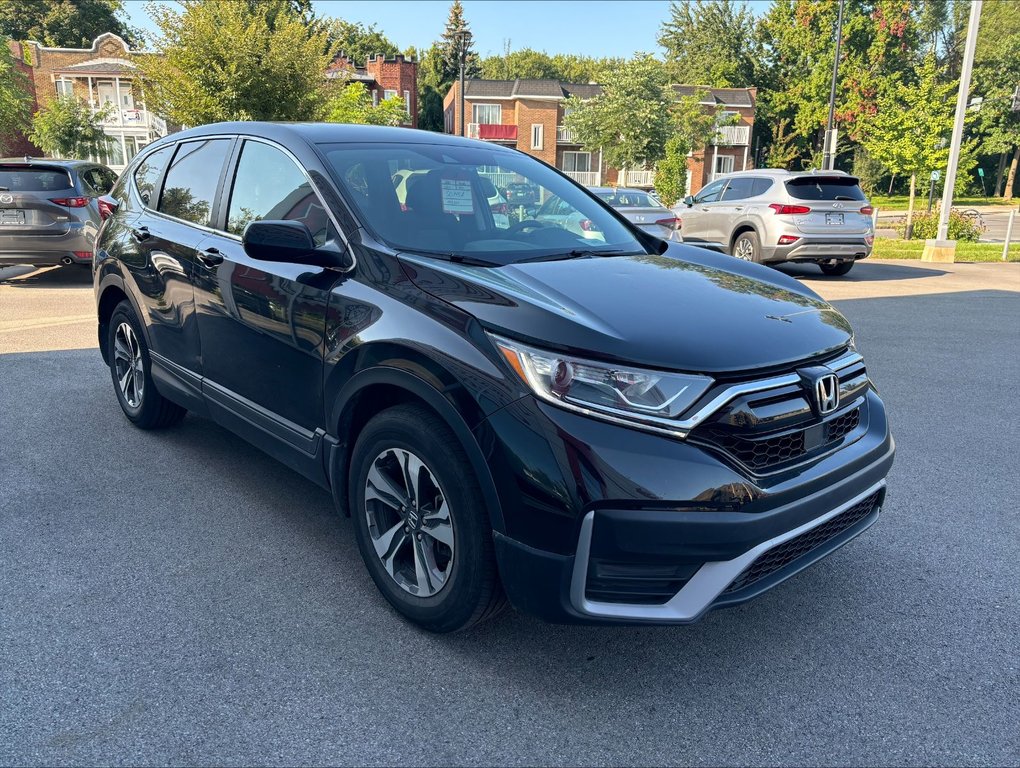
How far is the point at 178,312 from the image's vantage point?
4.05m

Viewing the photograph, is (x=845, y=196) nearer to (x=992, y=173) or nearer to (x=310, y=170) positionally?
(x=310, y=170)

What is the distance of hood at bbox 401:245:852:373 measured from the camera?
2346 millimetres

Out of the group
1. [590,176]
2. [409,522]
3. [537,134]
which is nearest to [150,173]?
[409,522]

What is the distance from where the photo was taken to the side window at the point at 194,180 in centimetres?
393

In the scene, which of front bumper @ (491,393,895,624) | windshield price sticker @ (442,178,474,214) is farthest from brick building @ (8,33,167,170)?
front bumper @ (491,393,895,624)

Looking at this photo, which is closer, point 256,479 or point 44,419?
point 256,479

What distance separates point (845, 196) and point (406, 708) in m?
12.7

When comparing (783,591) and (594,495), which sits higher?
(594,495)

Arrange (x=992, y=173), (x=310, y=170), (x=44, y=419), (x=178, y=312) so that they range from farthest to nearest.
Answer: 1. (x=992, y=173)
2. (x=44, y=419)
3. (x=178, y=312)
4. (x=310, y=170)

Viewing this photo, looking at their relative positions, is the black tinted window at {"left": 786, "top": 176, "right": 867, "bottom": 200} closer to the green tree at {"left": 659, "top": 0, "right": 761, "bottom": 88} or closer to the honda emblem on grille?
the honda emblem on grille

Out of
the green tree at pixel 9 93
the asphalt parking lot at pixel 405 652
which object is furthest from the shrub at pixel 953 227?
the green tree at pixel 9 93

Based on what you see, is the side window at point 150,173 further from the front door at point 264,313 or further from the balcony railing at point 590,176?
the balcony railing at point 590,176

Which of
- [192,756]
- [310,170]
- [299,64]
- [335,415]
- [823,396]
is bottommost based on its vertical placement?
[192,756]

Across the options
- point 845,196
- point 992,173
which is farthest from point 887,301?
point 992,173
